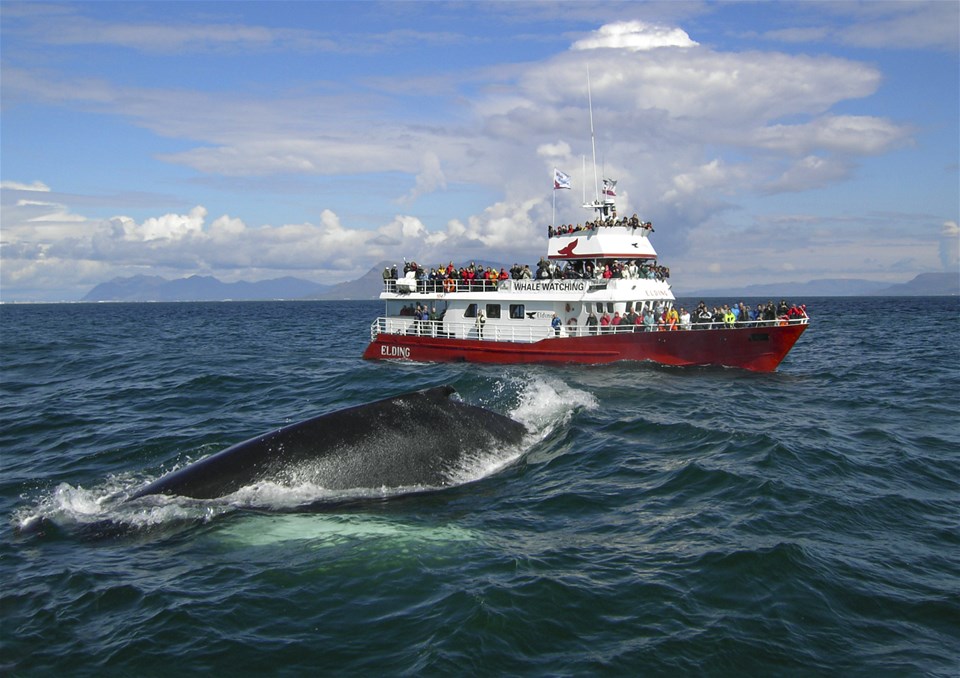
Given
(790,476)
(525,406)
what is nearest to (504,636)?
(790,476)

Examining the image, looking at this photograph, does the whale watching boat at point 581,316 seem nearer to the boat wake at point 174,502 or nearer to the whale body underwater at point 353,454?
the boat wake at point 174,502

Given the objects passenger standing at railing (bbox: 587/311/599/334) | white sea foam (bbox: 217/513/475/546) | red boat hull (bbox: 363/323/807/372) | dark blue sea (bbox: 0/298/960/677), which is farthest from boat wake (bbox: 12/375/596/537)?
passenger standing at railing (bbox: 587/311/599/334)

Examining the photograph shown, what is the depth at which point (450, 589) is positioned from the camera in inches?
301

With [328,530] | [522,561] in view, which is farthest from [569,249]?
[328,530]

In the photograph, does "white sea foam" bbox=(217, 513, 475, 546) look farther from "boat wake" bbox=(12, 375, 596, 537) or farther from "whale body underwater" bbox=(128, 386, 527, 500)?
"whale body underwater" bbox=(128, 386, 527, 500)

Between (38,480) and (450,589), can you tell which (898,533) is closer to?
(450,589)

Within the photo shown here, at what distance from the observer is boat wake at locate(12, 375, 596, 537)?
915cm

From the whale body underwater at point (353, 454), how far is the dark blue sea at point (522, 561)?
0.20 metres

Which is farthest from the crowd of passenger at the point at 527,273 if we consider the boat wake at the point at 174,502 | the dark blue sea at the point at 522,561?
the boat wake at the point at 174,502

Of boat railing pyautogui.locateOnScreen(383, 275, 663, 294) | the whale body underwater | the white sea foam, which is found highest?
boat railing pyautogui.locateOnScreen(383, 275, 663, 294)

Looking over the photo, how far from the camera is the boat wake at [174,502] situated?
30.0ft

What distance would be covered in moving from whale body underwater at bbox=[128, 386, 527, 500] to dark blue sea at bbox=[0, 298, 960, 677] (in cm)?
20

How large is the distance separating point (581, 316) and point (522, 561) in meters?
22.2

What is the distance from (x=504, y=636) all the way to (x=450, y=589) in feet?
3.26
